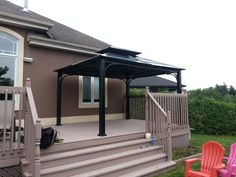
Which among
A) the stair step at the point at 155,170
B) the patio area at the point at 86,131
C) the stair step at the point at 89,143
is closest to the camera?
the stair step at the point at 89,143

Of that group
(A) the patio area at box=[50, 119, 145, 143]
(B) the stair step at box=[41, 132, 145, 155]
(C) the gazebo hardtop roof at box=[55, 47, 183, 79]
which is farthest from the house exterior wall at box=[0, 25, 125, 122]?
(B) the stair step at box=[41, 132, 145, 155]

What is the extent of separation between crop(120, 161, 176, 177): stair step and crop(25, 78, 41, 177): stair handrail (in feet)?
7.38

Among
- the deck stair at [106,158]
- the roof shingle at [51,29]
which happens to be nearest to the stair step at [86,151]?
the deck stair at [106,158]

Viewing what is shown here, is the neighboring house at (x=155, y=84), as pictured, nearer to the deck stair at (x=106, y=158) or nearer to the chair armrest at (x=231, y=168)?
the deck stair at (x=106, y=158)

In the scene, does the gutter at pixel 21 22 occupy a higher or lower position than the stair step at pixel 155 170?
higher

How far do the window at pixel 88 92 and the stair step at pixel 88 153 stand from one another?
4.19m

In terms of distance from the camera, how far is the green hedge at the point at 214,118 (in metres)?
12.3

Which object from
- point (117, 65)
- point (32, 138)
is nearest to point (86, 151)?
point (32, 138)

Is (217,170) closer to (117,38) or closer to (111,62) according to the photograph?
(111,62)

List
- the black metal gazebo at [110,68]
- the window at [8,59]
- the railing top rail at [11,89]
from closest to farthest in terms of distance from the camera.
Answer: the railing top rail at [11,89], the black metal gazebo at [110,68], the window at [8,59]

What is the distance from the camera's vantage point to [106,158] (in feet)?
17.7

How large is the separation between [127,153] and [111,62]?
8.94ft

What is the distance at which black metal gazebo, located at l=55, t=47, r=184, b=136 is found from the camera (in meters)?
6.47

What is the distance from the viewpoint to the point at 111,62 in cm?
673
